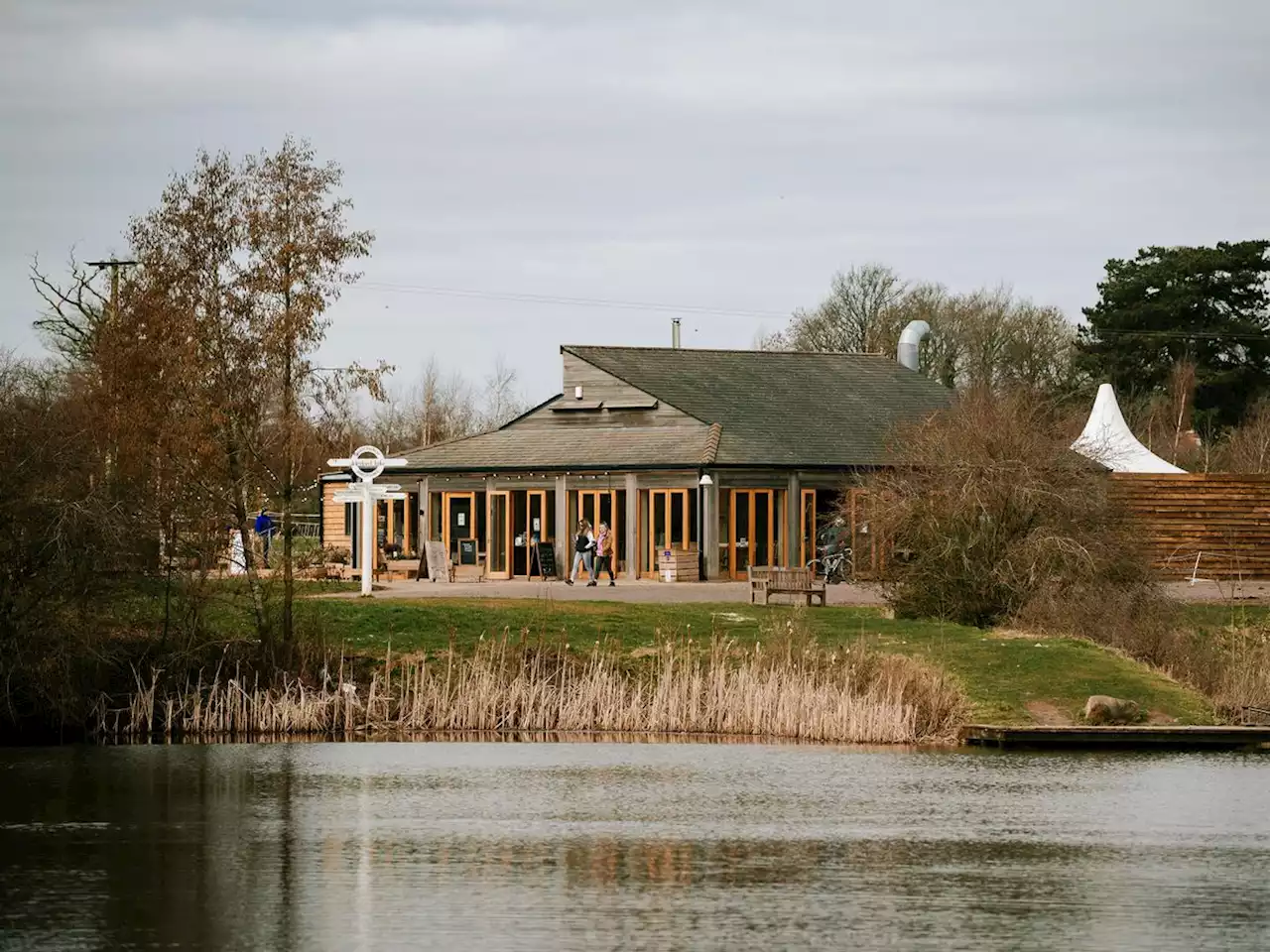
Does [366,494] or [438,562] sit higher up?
[366,494]

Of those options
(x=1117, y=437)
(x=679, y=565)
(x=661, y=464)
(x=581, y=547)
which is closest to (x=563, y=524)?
(x=661, y=464)

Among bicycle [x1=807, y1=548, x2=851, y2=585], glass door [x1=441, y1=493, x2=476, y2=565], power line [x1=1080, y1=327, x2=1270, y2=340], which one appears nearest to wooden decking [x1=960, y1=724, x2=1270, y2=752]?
bicycle [x1=807, y1=548, x2=851, y2=585]

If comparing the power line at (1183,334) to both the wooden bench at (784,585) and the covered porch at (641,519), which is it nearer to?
the covered porch at (641,519)

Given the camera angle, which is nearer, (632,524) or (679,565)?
(679,565)

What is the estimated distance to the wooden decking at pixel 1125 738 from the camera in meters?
25.8

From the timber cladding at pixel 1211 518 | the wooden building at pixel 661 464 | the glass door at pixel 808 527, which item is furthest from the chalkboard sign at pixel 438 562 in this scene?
the timber cladding at pixel 1211 518

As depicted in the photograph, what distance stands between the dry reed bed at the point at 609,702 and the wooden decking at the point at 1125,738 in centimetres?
81

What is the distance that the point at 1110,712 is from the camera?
2641 cm

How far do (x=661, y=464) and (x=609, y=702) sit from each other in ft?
65.1

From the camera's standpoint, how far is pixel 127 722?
89.1 ft

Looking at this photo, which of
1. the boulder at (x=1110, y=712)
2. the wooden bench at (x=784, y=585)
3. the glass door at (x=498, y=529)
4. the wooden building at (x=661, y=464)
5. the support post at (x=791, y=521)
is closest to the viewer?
the boulder at (x=1110, y=712)

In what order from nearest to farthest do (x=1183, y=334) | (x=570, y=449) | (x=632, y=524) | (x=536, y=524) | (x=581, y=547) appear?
(x=581, y=547)
(x=632, y=524)
(x=536, y=524)
(x=570, y=449)
(x=1183, y=334)

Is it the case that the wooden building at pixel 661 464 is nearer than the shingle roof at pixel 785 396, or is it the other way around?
the wooden building at pixel 661 464

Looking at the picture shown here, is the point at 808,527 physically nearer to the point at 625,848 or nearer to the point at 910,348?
the point at 910,348
